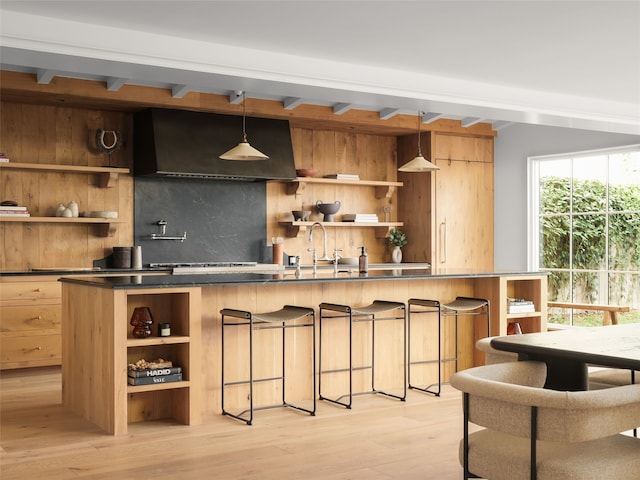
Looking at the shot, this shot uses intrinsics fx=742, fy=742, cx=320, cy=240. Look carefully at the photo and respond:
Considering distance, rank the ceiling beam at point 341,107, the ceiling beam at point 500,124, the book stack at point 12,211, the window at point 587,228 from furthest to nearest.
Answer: the ceiling beam at point 500,124, the window at point 587,228, the ceiling beam at point 341,107, the book stack at point 12,211

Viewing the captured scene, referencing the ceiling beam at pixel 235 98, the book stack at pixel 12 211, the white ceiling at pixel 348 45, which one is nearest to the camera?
the white ceiling at pixel 348 45

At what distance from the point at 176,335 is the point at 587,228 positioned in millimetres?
5186

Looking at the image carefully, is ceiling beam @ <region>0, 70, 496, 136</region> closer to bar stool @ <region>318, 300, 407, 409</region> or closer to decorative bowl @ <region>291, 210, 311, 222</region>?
decorative bowl @ <region>291, 210, 311, 222</region>

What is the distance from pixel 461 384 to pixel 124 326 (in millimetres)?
2509

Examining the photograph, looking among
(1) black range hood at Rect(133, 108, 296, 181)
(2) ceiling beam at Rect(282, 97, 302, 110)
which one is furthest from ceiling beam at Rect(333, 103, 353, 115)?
(1) black range hood at Rect(133, 108, 296, 181)

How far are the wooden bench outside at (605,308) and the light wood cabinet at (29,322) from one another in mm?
5000

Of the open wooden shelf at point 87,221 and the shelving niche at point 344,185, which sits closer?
the open wooden shelf at point 87,221

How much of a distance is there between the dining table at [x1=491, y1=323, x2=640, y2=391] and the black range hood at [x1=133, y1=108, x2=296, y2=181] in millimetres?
4787

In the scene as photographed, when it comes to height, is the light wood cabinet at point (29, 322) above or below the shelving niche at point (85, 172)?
below

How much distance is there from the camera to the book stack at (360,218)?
845cm

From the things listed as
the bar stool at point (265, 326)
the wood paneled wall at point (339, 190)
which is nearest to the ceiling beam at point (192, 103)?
the wood paneled wall at point (339, 190)

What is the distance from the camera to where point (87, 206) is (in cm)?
720

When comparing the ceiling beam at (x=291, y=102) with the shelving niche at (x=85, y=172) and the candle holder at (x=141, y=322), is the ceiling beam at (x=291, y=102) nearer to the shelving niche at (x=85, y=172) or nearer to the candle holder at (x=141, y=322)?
the shelving niche at (x=85, y=172)

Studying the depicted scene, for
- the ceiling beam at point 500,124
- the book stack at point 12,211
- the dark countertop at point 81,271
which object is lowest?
the dark countertop at point 81,271
